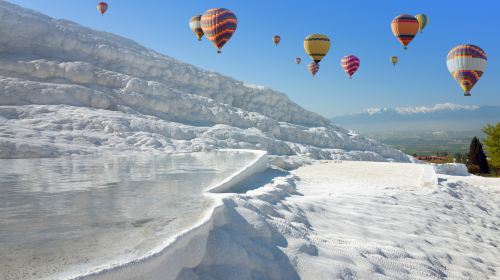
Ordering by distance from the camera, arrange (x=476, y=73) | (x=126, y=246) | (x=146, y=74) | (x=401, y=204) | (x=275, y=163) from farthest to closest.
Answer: (x=146, y=74) → (x=476, y=73) → (x=275, y=163) → (x=401, y=204) → (x=126, y=246)

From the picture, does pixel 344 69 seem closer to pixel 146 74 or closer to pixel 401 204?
pixel 146 74

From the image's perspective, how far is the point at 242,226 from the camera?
6488mm

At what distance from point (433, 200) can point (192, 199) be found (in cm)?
930

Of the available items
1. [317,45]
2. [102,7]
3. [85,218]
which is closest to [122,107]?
[317,45]

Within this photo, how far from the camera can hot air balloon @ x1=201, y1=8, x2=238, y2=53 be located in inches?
1180

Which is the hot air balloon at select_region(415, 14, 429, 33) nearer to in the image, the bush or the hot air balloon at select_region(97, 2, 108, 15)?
the bush

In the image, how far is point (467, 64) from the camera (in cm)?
2847

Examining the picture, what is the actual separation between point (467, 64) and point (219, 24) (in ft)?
58.2

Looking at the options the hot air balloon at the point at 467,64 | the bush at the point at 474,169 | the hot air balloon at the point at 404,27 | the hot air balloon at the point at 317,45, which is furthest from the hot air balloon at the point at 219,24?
the bush at the point at 474,169

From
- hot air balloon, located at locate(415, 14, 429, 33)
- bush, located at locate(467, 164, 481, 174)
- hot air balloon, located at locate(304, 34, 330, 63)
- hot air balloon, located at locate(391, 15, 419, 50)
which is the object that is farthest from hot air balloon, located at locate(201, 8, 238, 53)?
bush, located at locate(467, 164, 481, 174)

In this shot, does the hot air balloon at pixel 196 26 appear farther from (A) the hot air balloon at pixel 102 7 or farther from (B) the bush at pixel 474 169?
(B) the bush at pixel 474 169

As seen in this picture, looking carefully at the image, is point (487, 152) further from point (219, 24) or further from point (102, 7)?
point (102, 7)

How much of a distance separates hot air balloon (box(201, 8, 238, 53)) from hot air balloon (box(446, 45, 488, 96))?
16.0 meters

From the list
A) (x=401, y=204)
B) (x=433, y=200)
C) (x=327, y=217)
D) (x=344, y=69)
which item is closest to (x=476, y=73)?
(x=344, y=69)
